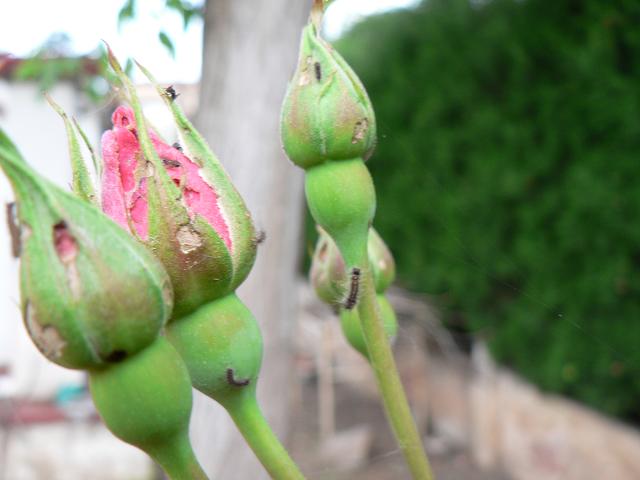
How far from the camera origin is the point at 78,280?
0.44 m

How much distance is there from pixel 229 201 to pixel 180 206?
0.13 feet

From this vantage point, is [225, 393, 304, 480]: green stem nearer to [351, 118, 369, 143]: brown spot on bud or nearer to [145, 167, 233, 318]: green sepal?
[145, 167, 233, 318]: green sepal

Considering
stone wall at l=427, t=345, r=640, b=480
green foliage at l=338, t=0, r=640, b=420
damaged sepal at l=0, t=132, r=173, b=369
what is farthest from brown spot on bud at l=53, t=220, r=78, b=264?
stone wall at l=427, t=345, r=640, b=480

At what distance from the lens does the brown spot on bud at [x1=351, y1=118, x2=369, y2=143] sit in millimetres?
598

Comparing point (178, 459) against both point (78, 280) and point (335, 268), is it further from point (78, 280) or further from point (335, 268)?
point (335, 268)

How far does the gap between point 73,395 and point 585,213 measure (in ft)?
10.2

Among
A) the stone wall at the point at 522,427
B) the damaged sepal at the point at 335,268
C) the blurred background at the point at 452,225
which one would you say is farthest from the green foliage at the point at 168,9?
the stone wall at the point at 522,427

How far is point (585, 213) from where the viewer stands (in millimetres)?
3658

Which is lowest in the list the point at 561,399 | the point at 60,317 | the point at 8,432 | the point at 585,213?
the point at 8,432

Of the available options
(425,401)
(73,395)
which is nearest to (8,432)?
(73,395)

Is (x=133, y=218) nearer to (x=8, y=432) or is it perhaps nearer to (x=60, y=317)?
(x=60, y=317)

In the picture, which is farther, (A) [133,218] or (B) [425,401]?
(B) [425,401]

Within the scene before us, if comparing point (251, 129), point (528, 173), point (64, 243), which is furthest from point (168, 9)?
point (528, 173)

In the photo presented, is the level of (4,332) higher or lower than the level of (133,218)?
lower
